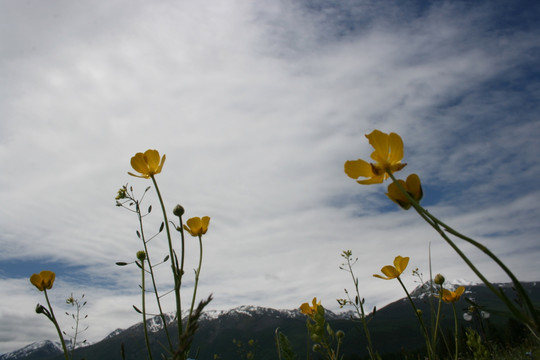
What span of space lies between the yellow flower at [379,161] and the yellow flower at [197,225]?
1188mm

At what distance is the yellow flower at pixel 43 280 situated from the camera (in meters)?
2.32

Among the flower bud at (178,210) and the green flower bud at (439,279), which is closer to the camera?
the flower bud at (178,210)

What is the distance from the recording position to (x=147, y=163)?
2.14m

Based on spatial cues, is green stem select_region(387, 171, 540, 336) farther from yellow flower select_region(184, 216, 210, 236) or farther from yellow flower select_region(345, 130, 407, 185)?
yellow flower select_region(184, 216, 210, 236)

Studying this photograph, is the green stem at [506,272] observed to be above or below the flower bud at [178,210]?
below

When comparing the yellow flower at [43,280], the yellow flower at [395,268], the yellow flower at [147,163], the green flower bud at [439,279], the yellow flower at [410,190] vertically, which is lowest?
the green flower bud at [439,279]

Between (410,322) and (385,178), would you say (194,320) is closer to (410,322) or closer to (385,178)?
(385,178)

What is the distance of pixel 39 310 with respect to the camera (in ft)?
6.14

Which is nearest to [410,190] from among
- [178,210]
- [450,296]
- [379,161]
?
[379,161]

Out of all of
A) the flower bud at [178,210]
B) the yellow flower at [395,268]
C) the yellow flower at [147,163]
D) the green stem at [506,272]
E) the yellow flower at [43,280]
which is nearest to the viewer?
the green stem at [506,272]

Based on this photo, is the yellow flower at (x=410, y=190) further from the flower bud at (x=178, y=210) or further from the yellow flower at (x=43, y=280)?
the yellow flower at (x=43, y=280)

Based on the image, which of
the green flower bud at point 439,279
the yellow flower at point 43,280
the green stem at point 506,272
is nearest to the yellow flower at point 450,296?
the green flower bud at point 439,279

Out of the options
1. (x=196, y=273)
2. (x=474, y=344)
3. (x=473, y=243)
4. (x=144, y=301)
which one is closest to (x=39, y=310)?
(x=144, y=301)

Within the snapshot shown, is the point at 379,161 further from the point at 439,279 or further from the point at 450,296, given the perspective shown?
the point at 450,296
